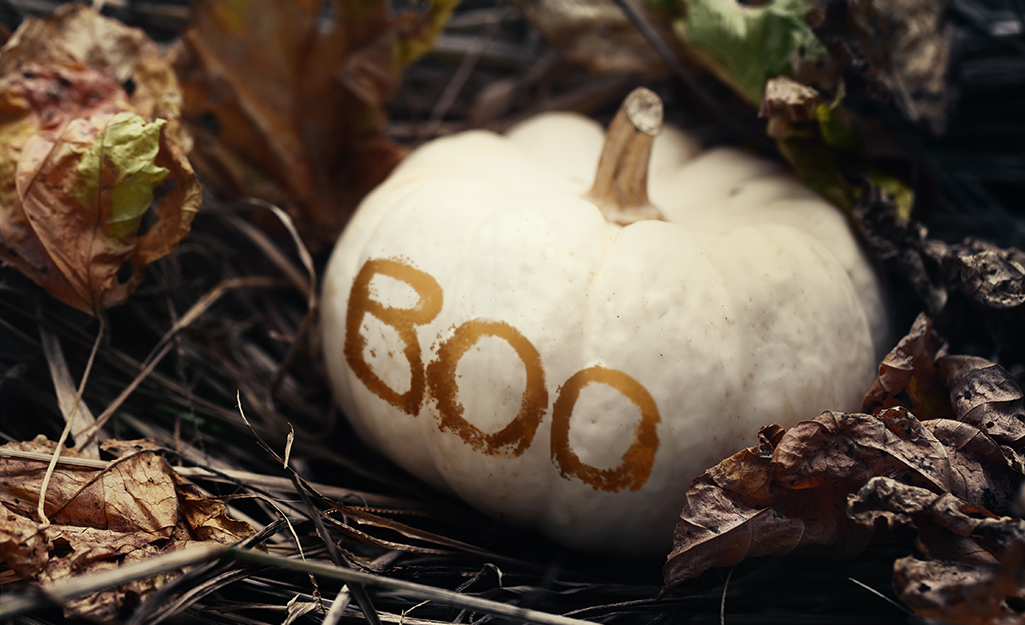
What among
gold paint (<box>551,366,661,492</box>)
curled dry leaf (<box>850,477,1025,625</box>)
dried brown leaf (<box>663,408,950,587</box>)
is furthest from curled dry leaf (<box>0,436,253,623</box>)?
curled dry leaf (<box>850,477,1025,625</box>)

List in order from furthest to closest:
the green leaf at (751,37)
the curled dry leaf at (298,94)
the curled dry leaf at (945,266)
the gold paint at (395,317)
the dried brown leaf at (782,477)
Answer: the curled dry leaf at (298,94), the green leaf at (751,37), the curled dry leaf at (945,266), the gold paint at (395,317), the dried brown leaf at (782,477)

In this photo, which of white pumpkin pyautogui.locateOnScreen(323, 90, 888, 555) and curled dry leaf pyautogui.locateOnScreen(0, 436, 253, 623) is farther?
white pumpkin pyautogui.locateOnScreen(323, 90, 888, 555)

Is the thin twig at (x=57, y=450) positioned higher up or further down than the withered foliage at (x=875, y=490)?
higher up

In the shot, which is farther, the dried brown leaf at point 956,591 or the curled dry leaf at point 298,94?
the curled dry leaf at point 298,94

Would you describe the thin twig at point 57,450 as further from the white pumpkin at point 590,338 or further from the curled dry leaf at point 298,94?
the curled dry leaf at point 298,94

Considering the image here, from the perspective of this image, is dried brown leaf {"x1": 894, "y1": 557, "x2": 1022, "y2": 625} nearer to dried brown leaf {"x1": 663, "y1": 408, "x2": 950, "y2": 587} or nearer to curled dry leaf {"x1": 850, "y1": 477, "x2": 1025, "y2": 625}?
curled dry leaf {"x1": 850, "y1": 477, "x2": 1025, "y2": 625}

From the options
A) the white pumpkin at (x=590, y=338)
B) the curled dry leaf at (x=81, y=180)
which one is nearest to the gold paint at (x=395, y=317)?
the white pumpkin at (x=590, y=338)
